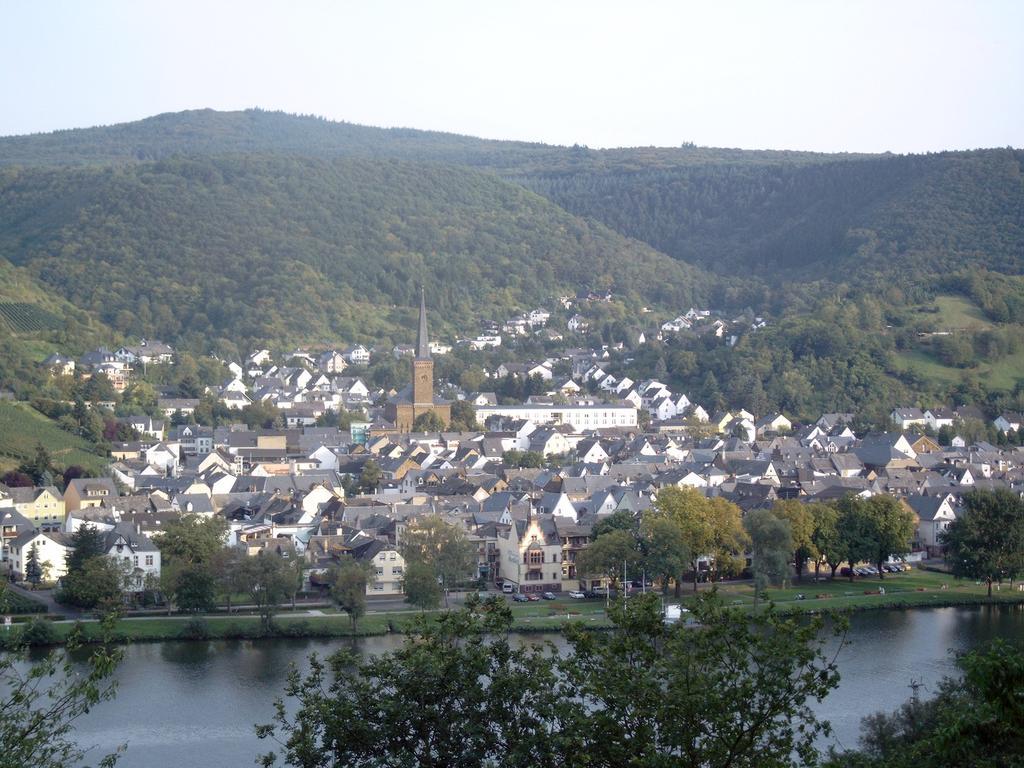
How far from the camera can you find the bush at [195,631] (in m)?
21.0

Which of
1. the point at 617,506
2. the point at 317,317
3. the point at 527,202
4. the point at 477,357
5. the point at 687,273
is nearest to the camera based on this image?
the point at 617,506

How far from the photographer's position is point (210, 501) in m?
31.1

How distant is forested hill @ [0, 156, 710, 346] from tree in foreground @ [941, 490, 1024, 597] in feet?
140

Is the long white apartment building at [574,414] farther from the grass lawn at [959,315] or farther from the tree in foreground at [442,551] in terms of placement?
the tree in foreground at [442,551]

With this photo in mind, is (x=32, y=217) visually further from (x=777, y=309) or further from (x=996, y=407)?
(x=996, y=407)

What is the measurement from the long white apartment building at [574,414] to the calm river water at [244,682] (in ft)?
87.5

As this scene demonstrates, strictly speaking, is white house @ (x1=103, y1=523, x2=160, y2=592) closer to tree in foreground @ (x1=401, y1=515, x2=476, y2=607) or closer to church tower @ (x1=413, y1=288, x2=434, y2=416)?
tree in foreground @ (x1=401, y1=515, x2=476, y2=607)

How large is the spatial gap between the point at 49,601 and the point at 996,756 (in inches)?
735

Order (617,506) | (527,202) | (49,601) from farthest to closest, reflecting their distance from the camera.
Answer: (527,202) < (617,506) < (49,601)

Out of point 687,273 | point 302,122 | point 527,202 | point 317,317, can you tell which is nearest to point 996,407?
point 317,317

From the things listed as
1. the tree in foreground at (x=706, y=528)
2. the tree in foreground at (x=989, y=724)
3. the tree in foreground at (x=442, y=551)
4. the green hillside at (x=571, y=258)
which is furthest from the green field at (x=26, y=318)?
the tree in foreground at (x=989, y=724)

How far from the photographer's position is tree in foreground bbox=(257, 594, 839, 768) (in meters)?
7.97

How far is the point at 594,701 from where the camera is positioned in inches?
344

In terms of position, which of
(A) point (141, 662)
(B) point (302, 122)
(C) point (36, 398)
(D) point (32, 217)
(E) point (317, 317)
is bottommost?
(A) point (141, 662)
